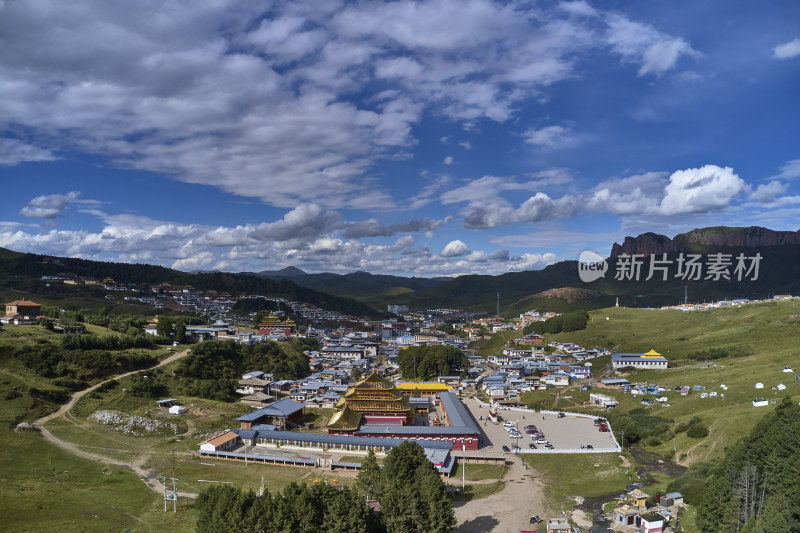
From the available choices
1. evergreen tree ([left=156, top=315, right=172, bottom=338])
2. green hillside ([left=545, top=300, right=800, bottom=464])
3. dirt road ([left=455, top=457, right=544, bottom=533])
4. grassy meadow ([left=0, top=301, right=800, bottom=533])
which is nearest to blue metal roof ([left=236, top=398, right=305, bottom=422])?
grassy meadow ([left=0, top=301, right=800, bottom=533])

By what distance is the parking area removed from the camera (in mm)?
53625

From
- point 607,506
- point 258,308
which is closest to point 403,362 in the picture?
point 607,506

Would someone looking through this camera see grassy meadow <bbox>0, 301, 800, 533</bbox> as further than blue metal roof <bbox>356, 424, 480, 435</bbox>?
No

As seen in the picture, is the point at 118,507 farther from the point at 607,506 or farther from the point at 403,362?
the point at 403,362

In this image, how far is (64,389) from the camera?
189 feet

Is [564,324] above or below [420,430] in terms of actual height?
above

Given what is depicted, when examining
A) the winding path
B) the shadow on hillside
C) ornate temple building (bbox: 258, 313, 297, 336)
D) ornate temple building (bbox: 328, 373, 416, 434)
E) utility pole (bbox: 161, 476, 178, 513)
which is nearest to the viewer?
the shadow on hillside

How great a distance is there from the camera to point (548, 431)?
196 feet

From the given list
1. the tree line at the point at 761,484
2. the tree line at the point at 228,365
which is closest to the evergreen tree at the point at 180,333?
the tree line at the point at 228,365

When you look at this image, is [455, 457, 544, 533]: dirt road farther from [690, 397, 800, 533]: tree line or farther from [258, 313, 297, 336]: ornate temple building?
[258, 313, 297, 336]: ornate temple building

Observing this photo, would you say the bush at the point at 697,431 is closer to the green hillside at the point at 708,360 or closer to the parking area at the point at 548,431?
the green hillside at the point at 708,360

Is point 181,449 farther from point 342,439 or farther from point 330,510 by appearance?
point 330,510

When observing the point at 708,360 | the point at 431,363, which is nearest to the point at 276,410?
the point at 431,363

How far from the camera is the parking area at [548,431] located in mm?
53625
